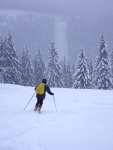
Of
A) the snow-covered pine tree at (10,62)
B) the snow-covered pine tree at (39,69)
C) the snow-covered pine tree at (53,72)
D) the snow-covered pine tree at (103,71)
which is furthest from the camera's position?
the snow-covered pine tree at (39,69)

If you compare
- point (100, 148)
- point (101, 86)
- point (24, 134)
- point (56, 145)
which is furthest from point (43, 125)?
point (101, 86)

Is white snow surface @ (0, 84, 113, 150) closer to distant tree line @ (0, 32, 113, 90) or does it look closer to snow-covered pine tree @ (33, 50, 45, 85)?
distant tree line @ (0, 32, 113, 90)

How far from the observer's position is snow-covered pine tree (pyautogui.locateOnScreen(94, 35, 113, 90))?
37562 mm

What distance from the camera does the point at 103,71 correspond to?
38.0 metres

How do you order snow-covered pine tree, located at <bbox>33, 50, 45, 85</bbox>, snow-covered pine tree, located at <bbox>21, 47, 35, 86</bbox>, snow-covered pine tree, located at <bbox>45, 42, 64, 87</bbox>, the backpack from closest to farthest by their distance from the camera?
the backpack, snow-covered pine tree, located at <bbox>45, 42, 64, 87</bbox>, snow-covered pine tree, located at <bbox>21, 47, 35, 86</bbox>, snow-covered pine tree, located at <bbox>33, 50, 45, 85</bbox>

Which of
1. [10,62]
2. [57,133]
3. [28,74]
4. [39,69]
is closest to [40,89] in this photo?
[57,133]

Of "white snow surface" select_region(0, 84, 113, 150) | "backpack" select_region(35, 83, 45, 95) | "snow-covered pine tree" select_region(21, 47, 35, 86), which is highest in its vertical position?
"backpack" select_region(35, 83, 45, 95)

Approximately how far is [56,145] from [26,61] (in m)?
44.2

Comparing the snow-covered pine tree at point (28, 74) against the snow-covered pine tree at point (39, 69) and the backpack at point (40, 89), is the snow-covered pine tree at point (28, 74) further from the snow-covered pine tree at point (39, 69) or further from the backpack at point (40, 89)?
the backpack at point (40, 89)

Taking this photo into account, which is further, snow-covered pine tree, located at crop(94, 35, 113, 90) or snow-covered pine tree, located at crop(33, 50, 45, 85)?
snow-covered pine tree, located at crop(33, 50, 45, 85)

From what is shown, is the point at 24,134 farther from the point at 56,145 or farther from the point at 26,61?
the point at 26,61

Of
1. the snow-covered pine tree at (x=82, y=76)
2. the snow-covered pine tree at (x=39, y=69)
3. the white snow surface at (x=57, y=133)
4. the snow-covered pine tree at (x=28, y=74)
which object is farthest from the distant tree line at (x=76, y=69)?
the white snow surface at (x=57, y=133)

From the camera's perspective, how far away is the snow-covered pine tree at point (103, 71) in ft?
123

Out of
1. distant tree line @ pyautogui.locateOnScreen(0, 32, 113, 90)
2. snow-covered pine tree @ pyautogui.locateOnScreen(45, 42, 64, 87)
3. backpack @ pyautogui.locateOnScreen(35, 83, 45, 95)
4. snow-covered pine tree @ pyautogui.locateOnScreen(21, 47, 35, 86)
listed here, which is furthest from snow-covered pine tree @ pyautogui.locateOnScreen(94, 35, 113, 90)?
backpack @ pyautogui.locateOnScreen(35, 83, 45, 95)
